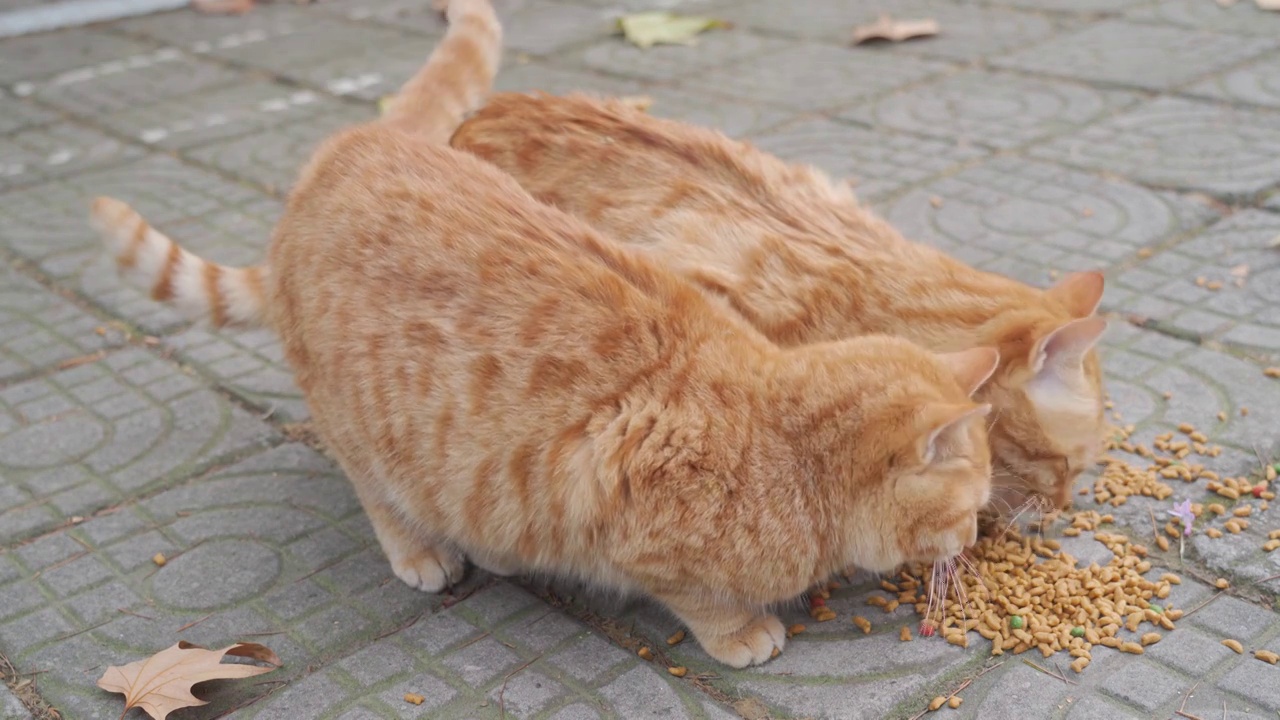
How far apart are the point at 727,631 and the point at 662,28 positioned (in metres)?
5.08

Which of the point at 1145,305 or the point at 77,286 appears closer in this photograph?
the point at 1145,305

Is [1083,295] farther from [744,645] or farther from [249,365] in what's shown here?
[249,365]

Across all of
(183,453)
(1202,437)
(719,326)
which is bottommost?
(183,453)

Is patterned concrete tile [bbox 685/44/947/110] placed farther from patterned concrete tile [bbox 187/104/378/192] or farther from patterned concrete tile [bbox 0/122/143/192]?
patterned concrete tile [bbox 0/122/143/192]

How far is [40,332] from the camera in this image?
13.7 feet

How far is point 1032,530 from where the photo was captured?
3018 mm

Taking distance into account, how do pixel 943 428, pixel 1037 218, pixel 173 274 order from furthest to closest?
pixel 1037 218 < pixel 173 274 < pixel 943 428

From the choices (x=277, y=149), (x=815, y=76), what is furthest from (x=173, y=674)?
(x=815, y=76)

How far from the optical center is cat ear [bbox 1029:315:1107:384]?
8.59 ft

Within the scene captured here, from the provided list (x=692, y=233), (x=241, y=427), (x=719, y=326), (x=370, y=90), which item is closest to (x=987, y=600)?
(x=719, y=326)

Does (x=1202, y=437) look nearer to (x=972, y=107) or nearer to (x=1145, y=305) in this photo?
(x=1145, y=305)

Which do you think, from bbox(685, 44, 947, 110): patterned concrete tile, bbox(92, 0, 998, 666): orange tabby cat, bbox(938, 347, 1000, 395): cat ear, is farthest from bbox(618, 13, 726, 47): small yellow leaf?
bbox(938, 347, 1000, 395): cat ear

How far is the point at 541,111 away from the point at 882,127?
234 cm

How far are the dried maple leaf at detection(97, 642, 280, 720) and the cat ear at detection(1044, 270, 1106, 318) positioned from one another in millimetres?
1999
